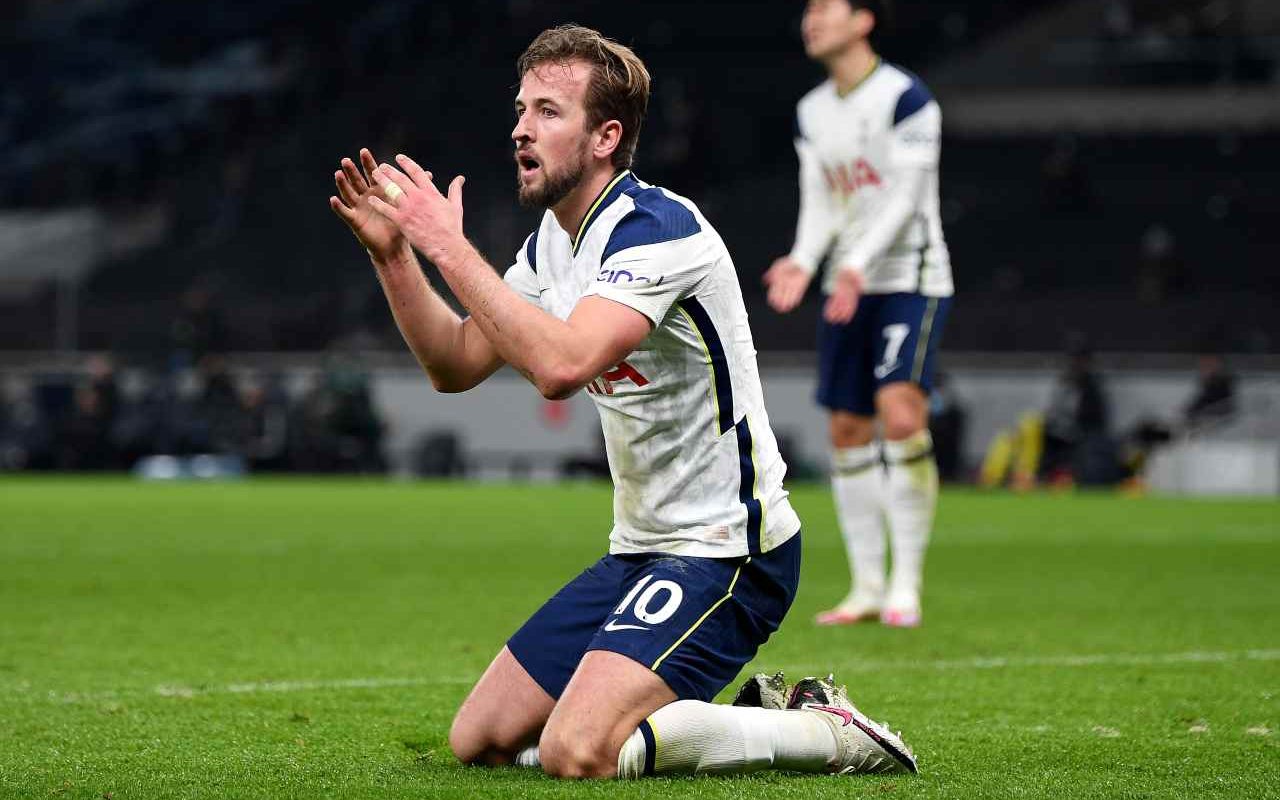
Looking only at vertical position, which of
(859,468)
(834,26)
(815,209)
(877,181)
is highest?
(834,26)

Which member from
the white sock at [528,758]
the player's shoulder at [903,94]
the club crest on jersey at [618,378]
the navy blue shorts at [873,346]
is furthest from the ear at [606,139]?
the player's shoulder at [903,94]

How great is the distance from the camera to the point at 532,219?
79.8 feet

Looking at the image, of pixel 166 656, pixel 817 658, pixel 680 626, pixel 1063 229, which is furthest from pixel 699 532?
pixel 1063 229

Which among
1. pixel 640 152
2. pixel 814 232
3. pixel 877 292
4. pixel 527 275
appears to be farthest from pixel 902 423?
pixel 640 152

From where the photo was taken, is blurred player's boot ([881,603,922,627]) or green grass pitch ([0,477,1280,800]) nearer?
green grass pitch ([0,477,1280,800])

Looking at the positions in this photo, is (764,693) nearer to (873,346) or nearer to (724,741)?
(724,741)

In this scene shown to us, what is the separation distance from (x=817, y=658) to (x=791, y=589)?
1.92m

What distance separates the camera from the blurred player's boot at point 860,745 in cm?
396

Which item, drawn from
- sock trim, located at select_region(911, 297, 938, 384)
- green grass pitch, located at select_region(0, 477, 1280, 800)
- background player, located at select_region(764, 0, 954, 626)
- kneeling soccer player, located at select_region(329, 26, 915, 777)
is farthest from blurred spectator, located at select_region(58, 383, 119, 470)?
kneeling soccer player, located at select_region(329, 26, 915, 777)

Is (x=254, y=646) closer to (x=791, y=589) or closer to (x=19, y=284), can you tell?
(x=791, y=589)

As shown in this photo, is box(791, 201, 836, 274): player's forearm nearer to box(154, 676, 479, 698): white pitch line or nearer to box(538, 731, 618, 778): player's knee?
box(154, 676, 479, 698): white pitch line

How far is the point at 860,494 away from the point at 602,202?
11.7 feet

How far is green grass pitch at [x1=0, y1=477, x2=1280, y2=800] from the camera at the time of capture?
12.8 ft

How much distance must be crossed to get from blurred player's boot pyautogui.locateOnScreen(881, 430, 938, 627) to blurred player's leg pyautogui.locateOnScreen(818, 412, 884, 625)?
0.06m
